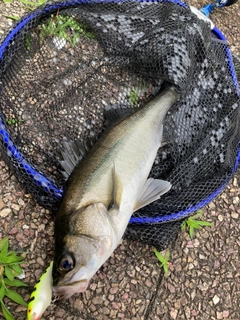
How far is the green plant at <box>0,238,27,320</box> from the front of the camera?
2543mm

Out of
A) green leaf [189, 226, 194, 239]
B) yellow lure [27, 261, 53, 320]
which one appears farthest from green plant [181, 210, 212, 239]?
yellow lure [27, 261, 53, 320]

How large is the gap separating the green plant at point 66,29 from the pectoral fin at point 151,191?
1.56 meters

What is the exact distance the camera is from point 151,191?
9.07 ft

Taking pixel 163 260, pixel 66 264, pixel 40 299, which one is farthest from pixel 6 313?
pixel 163 260

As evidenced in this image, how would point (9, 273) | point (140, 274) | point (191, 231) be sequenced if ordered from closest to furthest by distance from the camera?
point (9, 273) < point (140, 274) < point (191, 231)

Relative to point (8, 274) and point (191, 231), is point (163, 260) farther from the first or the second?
point (8, 274)

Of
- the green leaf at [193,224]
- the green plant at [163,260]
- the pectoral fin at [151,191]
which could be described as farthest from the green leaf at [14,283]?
the green leaf at [193,224]

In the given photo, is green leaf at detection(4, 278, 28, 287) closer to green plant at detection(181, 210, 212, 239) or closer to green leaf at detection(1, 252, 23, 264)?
green leaf at detection(1, 252, 23, 264)

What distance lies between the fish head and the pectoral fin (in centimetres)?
37

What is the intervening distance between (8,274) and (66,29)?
221 cm

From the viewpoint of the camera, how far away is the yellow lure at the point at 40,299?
2.16 m

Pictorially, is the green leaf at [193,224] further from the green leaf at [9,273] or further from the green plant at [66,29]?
the green plant at [66,29]

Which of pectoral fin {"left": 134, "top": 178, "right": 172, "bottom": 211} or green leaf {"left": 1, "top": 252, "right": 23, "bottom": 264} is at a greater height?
green leaf {"left": 1, "top": 252, "right": 23, "bottom": 264}

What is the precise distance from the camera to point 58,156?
115 inches
